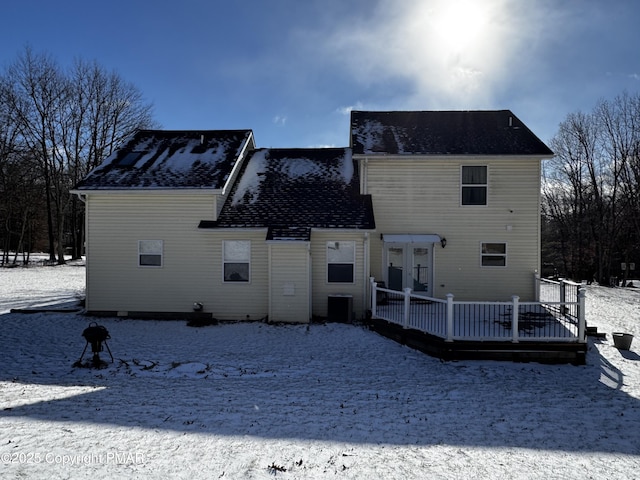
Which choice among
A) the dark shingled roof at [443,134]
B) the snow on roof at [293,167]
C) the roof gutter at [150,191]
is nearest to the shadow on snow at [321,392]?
the roof gutter at [150,191]

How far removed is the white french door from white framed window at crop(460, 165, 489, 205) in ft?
7.04

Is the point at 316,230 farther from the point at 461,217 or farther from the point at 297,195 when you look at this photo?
the point at 461,217

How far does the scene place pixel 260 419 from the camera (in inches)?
210

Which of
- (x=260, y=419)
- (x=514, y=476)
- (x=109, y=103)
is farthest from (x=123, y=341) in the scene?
(x=109, y=103)

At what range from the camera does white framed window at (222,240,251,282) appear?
12047 millimetres

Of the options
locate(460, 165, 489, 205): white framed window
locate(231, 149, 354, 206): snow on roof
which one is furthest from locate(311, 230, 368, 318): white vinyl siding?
locate(460, 165, 489, 205): white framed window

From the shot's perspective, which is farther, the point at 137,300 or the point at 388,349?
the point at 137,300

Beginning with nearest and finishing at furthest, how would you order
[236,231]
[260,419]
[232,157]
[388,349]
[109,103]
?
1. [260,419]
2. [388,349]
3. [236,231]
4. [232,157]
5. [109,103]

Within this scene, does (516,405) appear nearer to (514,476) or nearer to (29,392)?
(514,476)

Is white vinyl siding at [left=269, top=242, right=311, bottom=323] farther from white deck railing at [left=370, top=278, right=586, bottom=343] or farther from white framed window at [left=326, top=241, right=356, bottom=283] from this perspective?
white deck railing at [left=370, top=278, right=586, bottom=343]

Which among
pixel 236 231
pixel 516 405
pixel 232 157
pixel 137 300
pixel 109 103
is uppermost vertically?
pixel 109 103

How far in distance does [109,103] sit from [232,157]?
91.8 ft

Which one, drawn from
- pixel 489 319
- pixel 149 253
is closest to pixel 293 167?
pixel 149 253

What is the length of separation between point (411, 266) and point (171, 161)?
962cm
